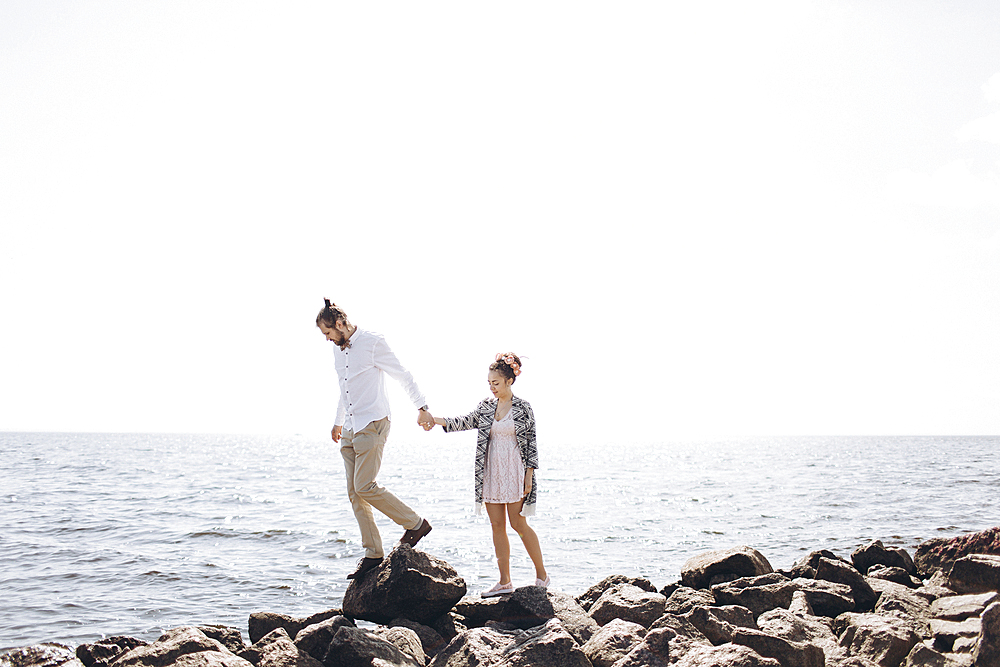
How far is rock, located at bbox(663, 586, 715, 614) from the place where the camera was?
762 centimetres

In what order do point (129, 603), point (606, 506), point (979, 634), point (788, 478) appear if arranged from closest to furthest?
point (979, 634) < point (129, 603) < point (606, 506) < point (788, 478)

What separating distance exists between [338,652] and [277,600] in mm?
6277

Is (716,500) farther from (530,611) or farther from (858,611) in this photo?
(530,611)

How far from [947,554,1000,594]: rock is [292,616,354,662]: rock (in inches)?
296

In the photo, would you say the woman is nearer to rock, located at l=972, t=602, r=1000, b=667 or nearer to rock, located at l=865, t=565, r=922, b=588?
rock, located at l=972, t=602, r=1000, b=667

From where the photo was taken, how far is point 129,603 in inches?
456

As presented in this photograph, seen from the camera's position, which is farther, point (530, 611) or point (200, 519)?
point (200, 519)

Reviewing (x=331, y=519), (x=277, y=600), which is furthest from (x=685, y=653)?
(x=331, y=519)

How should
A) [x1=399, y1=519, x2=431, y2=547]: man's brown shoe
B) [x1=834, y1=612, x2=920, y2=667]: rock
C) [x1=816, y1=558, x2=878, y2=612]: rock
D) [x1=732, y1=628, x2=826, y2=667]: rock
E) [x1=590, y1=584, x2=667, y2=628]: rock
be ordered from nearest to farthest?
[x1=732, y1=628, x2=826, y2=667]: rock, [x1=834, y1=612, x2=920, y2=667]: rock, [x1=590, y1=584, x2=667, y2=628]: rock, [x1=399, y1=519, x2=431, y2=547]: man's brown shoe, [x1=816, y1=558, x2=878, y2=612]: rock

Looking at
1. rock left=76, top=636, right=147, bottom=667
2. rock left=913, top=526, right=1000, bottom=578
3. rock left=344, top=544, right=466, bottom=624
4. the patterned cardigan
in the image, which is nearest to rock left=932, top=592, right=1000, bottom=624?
rock left=913, top=526, right=1000, bottom=578

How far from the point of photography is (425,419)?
23.8ft

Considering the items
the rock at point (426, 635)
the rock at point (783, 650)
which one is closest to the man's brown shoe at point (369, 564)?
the rock at point (426, 635)

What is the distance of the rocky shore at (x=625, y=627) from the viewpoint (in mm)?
5828

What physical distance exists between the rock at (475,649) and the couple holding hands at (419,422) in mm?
1170
